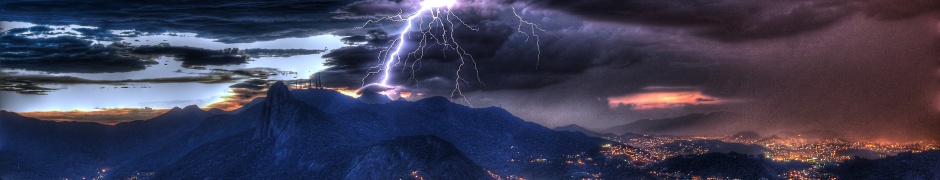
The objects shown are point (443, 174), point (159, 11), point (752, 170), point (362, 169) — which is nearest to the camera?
point (159, 11)

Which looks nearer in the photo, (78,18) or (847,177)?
(78,18)

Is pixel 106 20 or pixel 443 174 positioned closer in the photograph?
pixel 106 20

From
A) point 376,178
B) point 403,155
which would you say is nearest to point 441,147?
point 403,155

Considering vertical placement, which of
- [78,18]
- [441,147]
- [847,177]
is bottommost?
[847,177]

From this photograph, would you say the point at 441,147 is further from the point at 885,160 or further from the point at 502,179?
the point at 885,160

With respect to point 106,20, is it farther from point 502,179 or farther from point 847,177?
point 847,177

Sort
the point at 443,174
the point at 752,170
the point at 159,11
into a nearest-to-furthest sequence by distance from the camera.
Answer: the point at 159,11 → the point at 443,174 → the point at 752,170

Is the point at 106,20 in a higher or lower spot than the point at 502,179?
higher

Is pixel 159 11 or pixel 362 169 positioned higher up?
pixel 159 11

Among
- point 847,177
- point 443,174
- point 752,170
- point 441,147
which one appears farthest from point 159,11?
point 847,177
